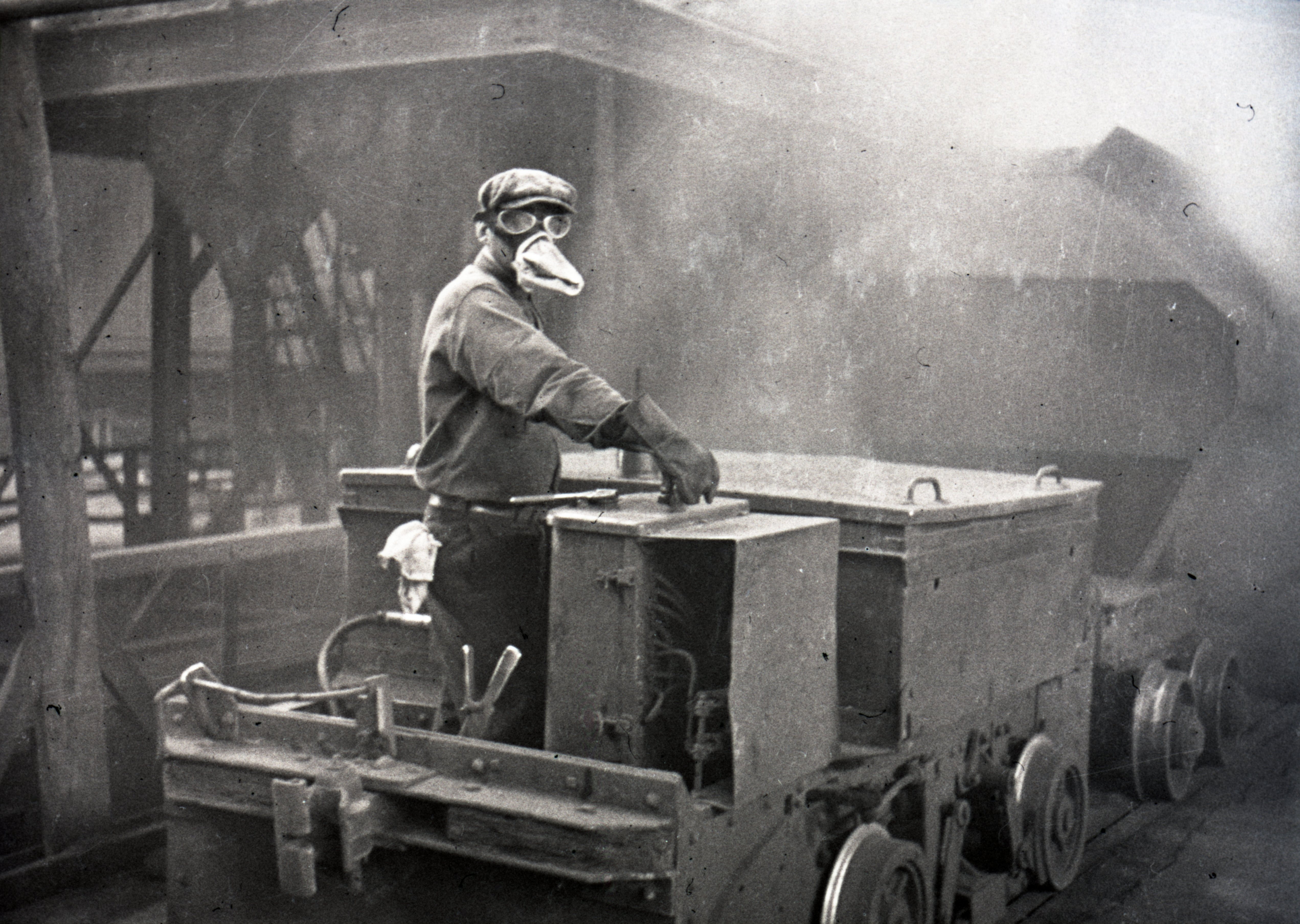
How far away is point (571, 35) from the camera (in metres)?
6.15

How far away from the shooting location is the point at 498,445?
3.87m

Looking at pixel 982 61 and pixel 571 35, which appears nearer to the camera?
pixel 571 35

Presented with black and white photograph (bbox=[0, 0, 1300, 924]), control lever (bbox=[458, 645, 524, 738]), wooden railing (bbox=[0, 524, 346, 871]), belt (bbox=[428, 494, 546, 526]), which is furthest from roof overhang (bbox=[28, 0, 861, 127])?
control lever (bbox=[458, 645, 524, 738])

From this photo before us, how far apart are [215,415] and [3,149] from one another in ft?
28.8

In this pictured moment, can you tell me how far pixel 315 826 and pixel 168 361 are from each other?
5.44 m

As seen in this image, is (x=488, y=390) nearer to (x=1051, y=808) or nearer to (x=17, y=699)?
(x=1051, y=808)

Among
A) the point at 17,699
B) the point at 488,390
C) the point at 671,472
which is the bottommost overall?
the point at 17,699

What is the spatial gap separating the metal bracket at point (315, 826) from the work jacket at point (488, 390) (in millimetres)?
993

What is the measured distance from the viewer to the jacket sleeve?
11.3 feet

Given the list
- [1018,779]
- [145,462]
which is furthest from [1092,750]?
[145,462]

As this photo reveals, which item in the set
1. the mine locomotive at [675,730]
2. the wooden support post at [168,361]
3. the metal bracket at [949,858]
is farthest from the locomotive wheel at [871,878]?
the wooden support post at [168,361]

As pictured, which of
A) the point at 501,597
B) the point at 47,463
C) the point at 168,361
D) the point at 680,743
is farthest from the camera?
the point at 168,361

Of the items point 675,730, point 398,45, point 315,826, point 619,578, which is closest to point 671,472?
point 619,578

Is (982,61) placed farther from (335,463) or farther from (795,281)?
(335,463)
